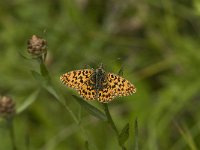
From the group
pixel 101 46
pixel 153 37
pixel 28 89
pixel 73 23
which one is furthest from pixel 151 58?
pixel 28 89

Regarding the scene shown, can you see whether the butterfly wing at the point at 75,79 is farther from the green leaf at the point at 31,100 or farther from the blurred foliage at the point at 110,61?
the blurred foliage at the point at 110,61

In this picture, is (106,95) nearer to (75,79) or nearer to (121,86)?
(121,86)

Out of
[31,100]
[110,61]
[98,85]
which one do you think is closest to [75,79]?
[98,85]

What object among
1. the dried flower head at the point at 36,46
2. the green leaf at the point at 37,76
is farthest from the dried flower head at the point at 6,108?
the dried flower head at the point at 36,46

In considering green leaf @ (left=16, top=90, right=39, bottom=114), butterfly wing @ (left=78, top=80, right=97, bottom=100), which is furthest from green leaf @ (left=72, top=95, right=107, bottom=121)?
green leaf @ (left=16, top=90, right=39, bottom=114)

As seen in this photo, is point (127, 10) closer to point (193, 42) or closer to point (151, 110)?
point (193, 42)

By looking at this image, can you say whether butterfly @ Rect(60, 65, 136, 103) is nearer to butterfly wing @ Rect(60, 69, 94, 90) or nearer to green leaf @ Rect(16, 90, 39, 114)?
butterfly wing @ Rect(60, 69, 94, 90)

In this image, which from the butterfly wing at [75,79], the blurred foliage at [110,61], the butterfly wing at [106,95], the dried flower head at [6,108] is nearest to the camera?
the butterfly wing at [106,95]
